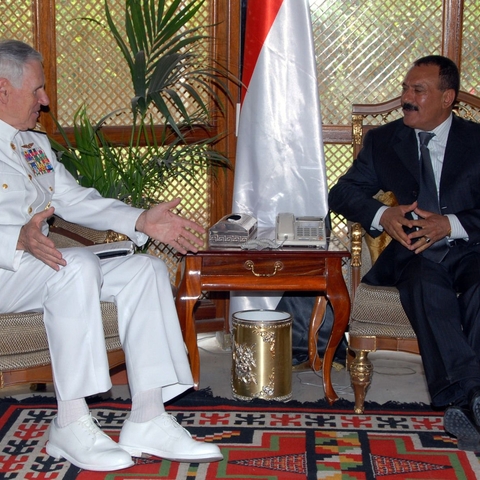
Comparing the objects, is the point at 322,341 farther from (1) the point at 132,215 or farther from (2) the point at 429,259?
(1) the point at 132,215

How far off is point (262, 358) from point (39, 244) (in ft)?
3.81

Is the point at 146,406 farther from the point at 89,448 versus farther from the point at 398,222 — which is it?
the point at 398,222

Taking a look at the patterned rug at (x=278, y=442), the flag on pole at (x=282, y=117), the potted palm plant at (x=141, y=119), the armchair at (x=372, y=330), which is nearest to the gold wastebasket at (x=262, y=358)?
the patterned rug at (x=278, y=442)

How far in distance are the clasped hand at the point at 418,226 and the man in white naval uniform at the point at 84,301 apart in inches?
34.7

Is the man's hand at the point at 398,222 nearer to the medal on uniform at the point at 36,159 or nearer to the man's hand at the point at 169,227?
the man's hand at the point at 169,227

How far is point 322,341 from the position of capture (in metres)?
4.16

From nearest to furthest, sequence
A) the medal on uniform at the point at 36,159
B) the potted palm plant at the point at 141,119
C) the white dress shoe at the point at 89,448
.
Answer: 1. the white dress shoe at the point at 89,448
2. the medal on uniform at the point at 36,159
3. the potted palm plant at the point at 141,119

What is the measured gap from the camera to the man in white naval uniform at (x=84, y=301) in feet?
8.84

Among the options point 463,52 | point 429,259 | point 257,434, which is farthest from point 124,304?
point 463,52

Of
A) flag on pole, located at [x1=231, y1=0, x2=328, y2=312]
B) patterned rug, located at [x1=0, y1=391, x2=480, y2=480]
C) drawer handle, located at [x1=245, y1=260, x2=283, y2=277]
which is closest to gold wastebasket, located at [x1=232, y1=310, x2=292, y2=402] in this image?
patterned rug, located at [x1=0, y1=391, x2=480, y2=480]

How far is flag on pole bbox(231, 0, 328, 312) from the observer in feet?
13.4

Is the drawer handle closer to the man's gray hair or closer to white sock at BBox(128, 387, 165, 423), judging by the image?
white sock at BBox(128, 387, 165, 423)

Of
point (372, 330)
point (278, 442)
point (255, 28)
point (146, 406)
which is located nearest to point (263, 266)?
point (372, 330)

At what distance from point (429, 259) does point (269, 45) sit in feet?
4.75
